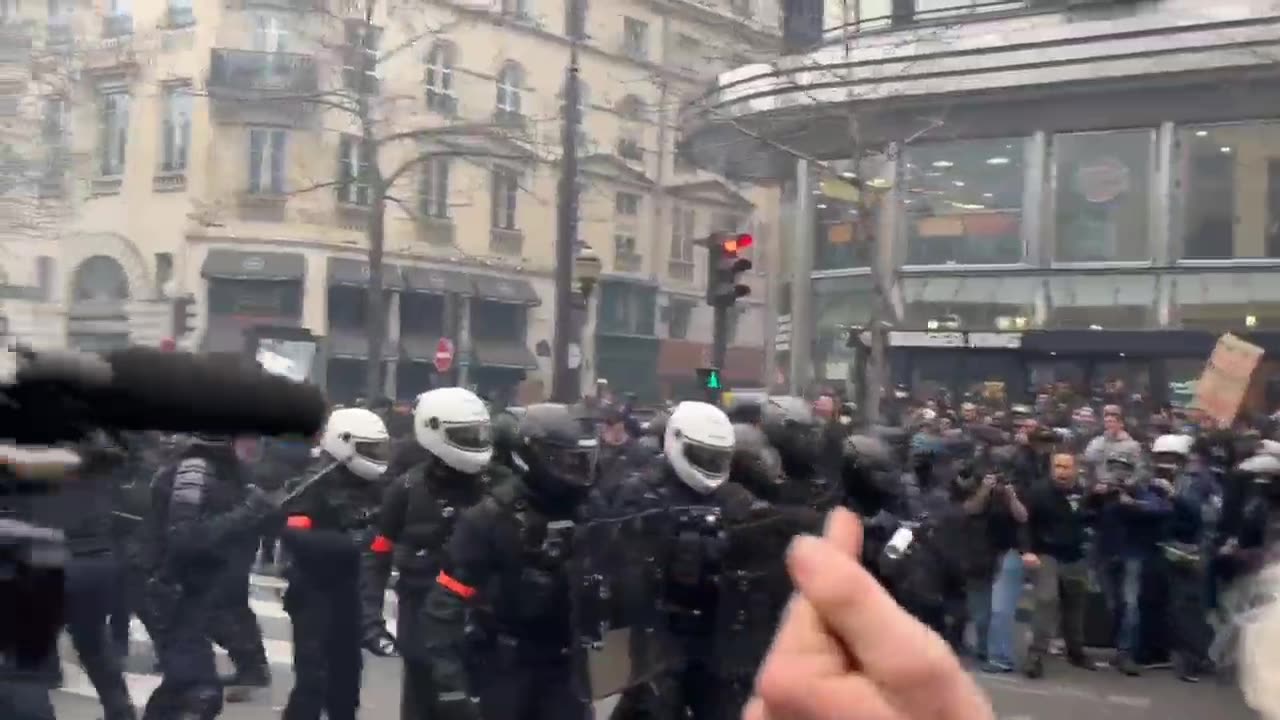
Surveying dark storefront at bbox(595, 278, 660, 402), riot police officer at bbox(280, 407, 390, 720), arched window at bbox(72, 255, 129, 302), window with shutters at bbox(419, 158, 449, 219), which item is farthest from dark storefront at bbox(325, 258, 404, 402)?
arched window at bbox(72, 255, 129, 302)

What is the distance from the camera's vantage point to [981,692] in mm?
940

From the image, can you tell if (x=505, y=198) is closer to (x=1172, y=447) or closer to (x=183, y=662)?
(x=1172, y=447)

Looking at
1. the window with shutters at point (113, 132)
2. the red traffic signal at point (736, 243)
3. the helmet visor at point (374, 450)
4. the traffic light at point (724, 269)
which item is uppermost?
the window with shutters at point (113, 132)

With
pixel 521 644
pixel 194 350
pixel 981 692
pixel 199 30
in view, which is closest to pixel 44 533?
pixel 194 350

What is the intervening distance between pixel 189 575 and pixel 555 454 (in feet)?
5.20

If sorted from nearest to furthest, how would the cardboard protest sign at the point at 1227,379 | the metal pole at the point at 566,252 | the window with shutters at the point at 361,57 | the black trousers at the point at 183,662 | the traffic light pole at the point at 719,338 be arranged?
the black trousers at the point at 183,662, the traffic light pole at the point at 719,338, the cardboard protest sign at the point at 1227,379, the metal pole at the point at 566,252, the window with shutters at the point at 361,57

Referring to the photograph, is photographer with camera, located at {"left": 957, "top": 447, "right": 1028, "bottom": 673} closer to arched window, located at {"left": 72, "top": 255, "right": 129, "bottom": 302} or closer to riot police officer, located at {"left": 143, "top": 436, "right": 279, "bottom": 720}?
riot police officer, located at {"left": 143, "top": 436, "right": 279, "bottom": 720}

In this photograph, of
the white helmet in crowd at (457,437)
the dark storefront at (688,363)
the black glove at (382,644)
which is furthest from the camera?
the dark storefront at (688,363)

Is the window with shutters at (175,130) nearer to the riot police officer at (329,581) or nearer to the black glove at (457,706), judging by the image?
the riot police officer at (329,581)

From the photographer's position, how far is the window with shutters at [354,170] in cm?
1684

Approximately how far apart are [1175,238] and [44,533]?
18162mm

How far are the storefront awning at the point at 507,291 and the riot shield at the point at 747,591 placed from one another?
18.4 m

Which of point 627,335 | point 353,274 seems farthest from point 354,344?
point 627,335

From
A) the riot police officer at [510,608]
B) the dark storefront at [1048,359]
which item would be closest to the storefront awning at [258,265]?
the dark storefront at [1048,359]
